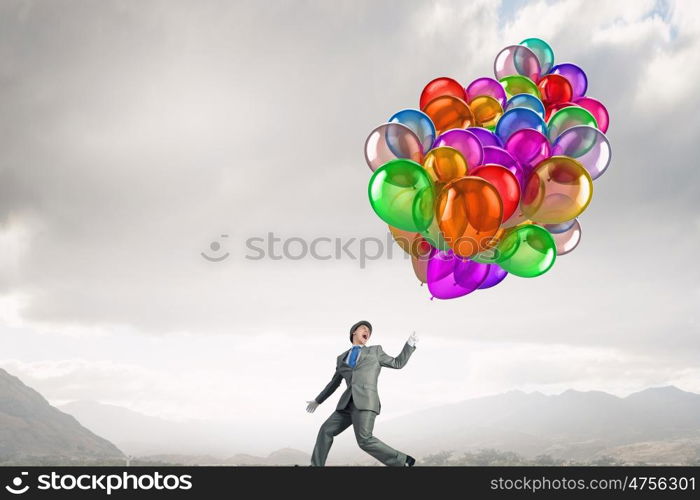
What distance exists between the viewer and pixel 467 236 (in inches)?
255

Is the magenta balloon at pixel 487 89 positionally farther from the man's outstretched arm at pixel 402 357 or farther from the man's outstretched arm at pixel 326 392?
the man's outstretched arm at pixel 326 392

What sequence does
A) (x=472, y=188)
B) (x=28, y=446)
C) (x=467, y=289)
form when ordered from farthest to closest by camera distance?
(x=28, y=446)
(x=467, y=289)
(x=472, y=188)

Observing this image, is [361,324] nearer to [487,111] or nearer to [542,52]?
[487,111]

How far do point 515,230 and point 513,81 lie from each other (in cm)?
181

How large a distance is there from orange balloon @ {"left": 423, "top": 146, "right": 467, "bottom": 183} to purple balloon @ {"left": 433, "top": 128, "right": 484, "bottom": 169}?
0.23 feet

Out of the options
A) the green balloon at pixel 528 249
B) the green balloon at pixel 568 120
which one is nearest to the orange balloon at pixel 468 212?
the green balloon at pixel 528 249

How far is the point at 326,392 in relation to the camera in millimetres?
7176

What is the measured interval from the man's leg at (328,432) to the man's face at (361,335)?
0.64 m

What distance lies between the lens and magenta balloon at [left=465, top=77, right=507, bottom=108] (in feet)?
24.6

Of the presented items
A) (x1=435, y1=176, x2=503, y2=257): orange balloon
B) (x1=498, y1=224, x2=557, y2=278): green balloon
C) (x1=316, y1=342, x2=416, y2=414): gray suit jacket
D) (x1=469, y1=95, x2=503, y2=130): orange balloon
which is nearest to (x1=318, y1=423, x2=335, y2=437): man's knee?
(x1=316, y1=342, x2=416, y2=414): gray suit jacket
